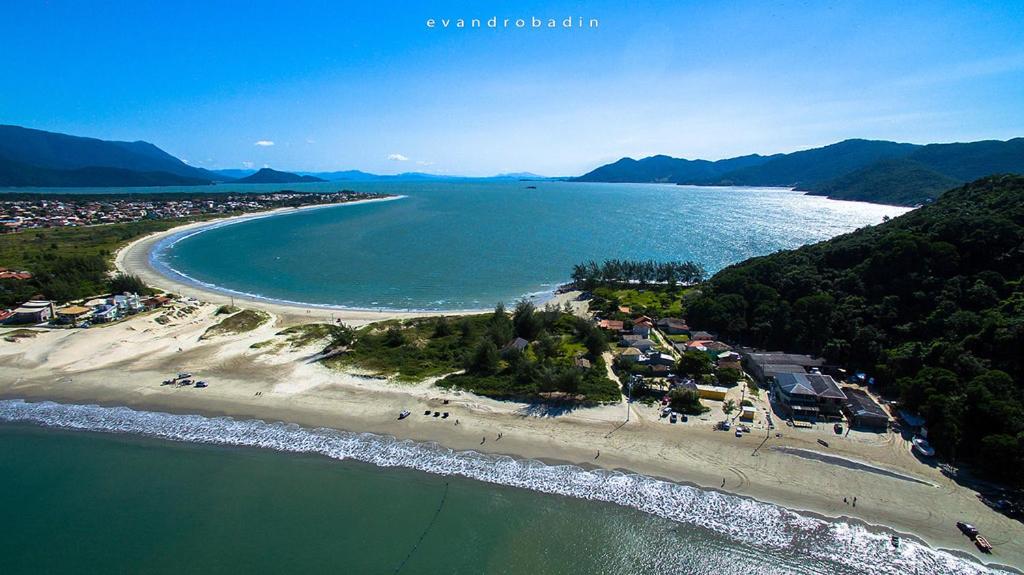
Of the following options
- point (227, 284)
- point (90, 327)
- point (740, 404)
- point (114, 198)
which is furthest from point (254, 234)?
point (740, 404)

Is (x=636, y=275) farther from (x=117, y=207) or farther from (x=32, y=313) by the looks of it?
(x=117, y=207)

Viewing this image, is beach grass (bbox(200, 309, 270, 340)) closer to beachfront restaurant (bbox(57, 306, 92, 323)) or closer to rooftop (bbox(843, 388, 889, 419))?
beachfront restaurant (bbox(57, 306, 92, 323))

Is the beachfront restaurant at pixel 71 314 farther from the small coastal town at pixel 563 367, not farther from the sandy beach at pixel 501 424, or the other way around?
the sandy beach at pixel 501 424

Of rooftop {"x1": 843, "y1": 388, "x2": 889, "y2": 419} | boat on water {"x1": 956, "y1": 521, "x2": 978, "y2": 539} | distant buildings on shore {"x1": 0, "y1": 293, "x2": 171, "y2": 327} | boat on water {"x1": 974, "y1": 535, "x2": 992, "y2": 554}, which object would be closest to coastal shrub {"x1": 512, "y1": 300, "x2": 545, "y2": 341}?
rooftop {"x1": 843, "y1": 388, "x2": 889, "y2": 419}

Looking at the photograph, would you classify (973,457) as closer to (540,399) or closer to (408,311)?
(540,399)

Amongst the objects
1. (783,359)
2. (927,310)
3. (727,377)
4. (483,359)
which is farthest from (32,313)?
(927,310)

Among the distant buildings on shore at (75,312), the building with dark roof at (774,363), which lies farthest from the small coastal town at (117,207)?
the building with dark roof at (774,363)
